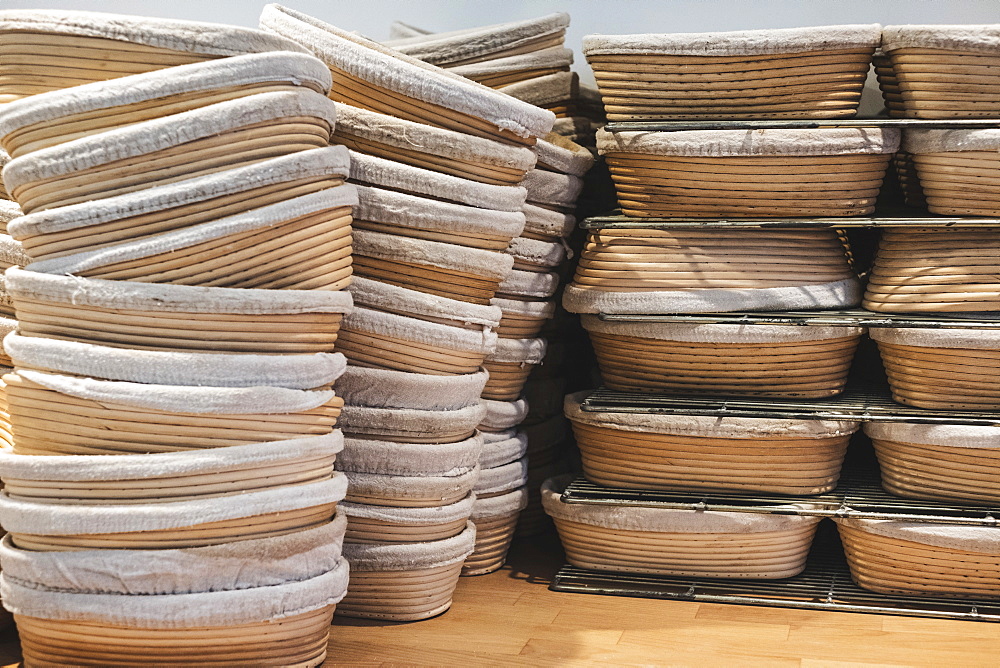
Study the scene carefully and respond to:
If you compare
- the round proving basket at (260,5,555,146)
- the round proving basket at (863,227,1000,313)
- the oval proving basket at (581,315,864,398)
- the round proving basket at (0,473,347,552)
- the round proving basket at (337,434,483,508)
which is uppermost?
the round proving basket at (260,5,555,146)

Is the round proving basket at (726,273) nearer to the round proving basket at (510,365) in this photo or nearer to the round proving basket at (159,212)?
the round proving basket at (510,365)

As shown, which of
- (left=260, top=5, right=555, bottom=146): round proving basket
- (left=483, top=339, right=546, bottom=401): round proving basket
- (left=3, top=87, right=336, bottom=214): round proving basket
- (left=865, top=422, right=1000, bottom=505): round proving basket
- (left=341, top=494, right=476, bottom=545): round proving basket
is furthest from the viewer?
(left=483, top=339, right=546, bottom=401): round proving basket

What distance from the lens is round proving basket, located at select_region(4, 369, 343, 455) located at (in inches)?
40.5

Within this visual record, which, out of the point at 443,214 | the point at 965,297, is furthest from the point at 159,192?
the point at 965,297

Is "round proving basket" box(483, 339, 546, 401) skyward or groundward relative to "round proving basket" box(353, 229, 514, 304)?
groundward

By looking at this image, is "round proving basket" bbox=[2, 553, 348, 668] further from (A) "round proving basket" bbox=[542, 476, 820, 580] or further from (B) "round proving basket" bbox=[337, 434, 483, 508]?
(A) "round proving basket" bbox=[542, 476, 820, 580]

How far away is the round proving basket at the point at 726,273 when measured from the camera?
1.55m

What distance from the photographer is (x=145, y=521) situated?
3.41 ft

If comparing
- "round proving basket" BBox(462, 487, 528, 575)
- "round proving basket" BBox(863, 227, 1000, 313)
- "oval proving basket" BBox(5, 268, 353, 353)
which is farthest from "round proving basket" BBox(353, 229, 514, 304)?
"round proving basket" BBox(863, 227, 1000, 313)

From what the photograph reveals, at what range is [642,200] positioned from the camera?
1.59 metres

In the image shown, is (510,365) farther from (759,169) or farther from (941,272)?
(941,272)

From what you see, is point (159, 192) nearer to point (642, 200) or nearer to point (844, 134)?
point (642, 200)

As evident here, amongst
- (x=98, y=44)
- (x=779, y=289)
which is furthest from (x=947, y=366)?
(x=98, y=44)

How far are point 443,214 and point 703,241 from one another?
1.60 ft
